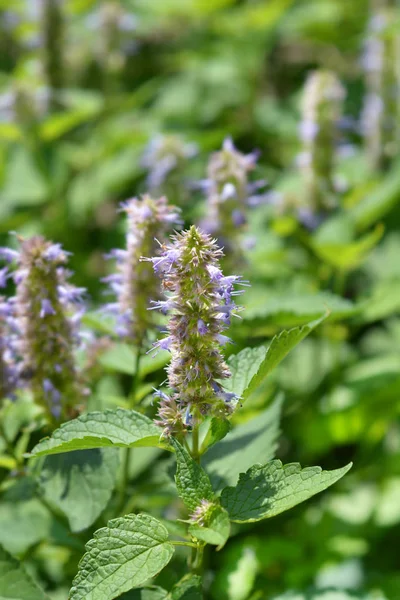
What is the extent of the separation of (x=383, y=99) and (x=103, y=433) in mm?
3288

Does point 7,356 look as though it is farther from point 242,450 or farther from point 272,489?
point 272,489

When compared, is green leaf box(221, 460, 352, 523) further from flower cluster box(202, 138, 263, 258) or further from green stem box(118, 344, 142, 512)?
flower cluster box(202, 138, 263, 258)

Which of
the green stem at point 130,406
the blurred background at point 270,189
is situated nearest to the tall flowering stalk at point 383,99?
the blurred background at point 270,189

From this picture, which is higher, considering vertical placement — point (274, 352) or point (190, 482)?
point (274, 352)

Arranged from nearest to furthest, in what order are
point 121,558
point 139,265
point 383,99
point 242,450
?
point 121,558, point 242,450, point 139,265, point 383,99

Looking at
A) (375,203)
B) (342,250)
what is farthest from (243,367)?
(375,203)

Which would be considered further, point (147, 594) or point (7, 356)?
point (7, 356)

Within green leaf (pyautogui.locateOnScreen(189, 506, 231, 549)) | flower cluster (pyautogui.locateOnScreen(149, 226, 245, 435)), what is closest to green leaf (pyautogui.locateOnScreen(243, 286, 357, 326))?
flower cluster (pyautogui.locateOnScreen(149, 226, 245, 435))

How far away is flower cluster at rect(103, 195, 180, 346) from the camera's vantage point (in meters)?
1.90

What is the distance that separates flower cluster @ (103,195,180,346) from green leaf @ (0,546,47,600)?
0.67 meters

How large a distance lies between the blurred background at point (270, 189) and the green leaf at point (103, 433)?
2.25ft

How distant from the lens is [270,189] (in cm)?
418

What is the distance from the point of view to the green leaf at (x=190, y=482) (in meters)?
1.46

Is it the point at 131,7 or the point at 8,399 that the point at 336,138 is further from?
the point at 131,7
